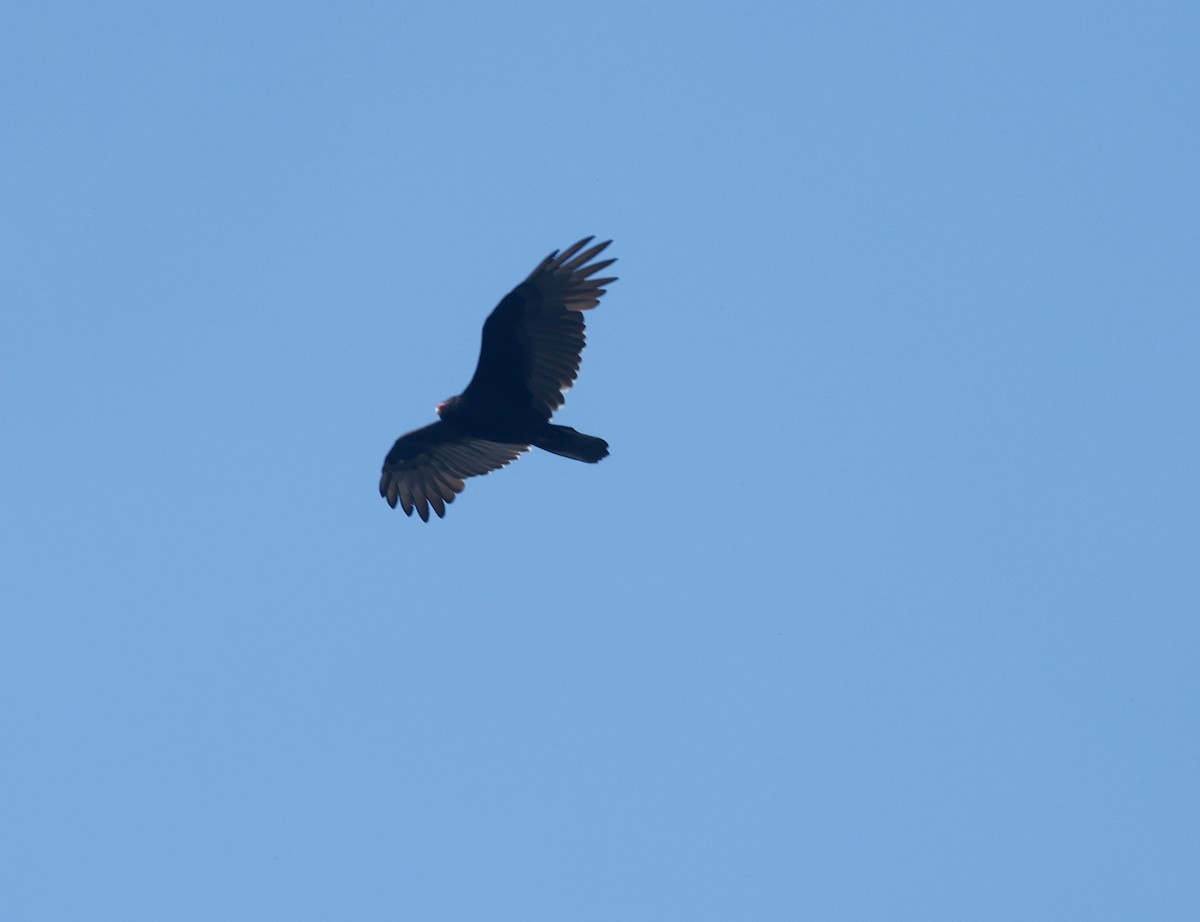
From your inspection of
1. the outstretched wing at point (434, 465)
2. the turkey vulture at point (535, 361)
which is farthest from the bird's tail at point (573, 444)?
the outstretched wing at point (434, 465)

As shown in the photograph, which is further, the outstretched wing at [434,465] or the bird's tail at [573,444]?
the outstretched wing at [434,465]

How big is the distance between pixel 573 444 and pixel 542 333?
3.91 feet

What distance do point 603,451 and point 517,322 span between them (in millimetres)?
1601

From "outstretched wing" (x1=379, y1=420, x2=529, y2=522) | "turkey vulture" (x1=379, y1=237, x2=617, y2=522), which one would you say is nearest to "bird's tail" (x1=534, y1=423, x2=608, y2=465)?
"turkey vulture" (x1=379, y1=237, x2=617, y2=522)

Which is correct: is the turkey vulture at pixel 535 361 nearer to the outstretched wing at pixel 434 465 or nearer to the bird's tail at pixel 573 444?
the bird's tail at pixel 573 444

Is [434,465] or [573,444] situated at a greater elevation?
[434,465]

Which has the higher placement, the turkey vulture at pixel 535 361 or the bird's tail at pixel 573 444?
the turkey vulture at pixel 535 361

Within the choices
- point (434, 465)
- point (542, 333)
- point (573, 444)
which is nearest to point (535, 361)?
point (542, 333)

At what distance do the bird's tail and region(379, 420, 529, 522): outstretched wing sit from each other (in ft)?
3.38

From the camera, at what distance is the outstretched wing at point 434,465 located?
17.5 metres

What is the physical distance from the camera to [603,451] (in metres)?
16.1

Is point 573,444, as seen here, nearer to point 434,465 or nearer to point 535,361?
point 535,361

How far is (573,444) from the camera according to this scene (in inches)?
639

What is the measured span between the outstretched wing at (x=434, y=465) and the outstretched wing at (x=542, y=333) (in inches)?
42.2
